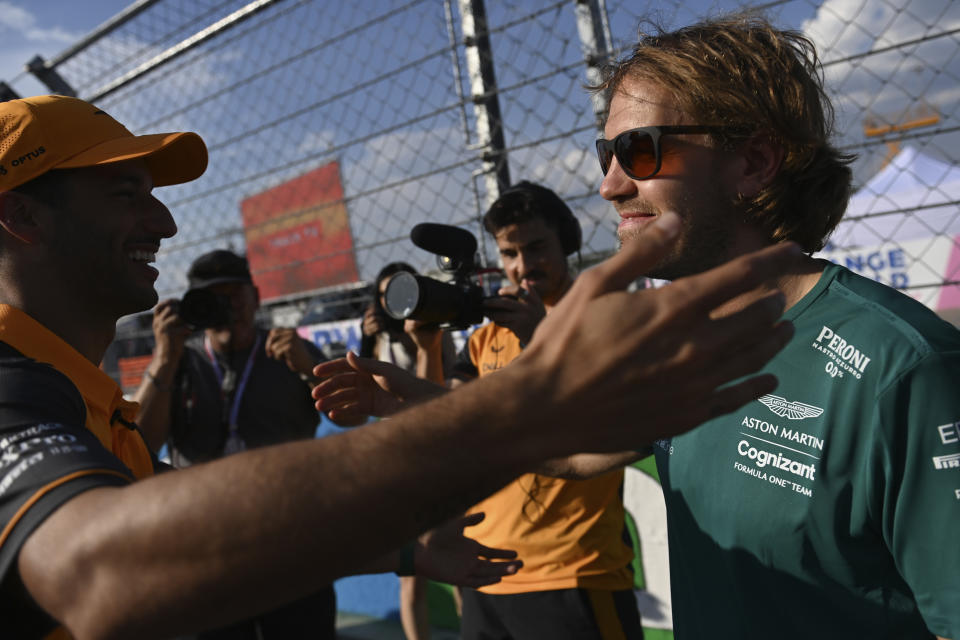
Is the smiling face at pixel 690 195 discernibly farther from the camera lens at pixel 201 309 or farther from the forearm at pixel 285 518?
the camera lens at pixel 201 309

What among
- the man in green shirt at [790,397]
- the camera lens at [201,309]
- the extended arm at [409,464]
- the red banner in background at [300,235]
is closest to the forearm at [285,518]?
the extended arm at [409,464]

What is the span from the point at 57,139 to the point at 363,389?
0.77 metres

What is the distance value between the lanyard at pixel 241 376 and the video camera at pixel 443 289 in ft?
3.81

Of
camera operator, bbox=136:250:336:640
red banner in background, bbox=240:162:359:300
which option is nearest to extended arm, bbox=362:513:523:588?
camera operator, bbox=136:250:336:640

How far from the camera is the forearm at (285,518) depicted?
1.86 feet

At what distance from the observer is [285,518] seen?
567 millimetres

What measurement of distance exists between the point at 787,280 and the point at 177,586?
1103 mm

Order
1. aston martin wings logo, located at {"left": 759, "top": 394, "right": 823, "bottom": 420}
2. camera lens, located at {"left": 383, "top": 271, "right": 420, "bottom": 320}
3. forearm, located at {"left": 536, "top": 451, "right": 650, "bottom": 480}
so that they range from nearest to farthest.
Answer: aston martin wings logo, located at {"left": 759, "top": 394, "right": 823, "bottom": 420}
forearm, located at {"left": 536, "top": 451, "right": 650, "bottom": 480}
camera lens, located at {"left": 383, "top": 271, "right": 420, "bottom": 320}

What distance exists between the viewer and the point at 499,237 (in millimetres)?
2596

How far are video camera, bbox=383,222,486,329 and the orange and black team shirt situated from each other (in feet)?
3.04

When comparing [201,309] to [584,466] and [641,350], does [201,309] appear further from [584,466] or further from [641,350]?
[641,350]

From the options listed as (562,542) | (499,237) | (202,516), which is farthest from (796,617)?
(499,237)

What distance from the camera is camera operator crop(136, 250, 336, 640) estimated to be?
2.80m

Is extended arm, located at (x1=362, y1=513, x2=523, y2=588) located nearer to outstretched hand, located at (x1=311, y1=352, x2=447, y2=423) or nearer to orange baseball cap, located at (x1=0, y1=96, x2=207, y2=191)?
outstretched hand, located at (x1=311, y1=352, x2=447, y2=423)
